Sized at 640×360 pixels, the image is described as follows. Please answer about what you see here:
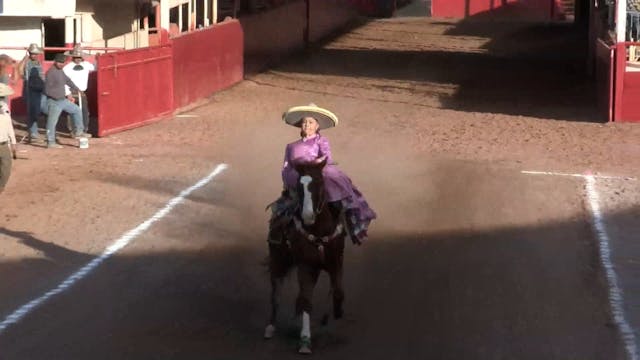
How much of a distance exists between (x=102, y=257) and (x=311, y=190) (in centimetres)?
445

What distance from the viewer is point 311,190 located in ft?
29.4

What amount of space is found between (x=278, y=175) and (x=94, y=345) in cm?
870

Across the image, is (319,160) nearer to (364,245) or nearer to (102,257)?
(364,245)

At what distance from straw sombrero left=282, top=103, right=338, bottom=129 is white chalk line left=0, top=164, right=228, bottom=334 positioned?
9.34 feet

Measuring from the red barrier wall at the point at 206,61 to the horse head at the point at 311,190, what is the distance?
56.6ft

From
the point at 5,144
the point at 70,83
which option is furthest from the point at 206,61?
the point at 5,144

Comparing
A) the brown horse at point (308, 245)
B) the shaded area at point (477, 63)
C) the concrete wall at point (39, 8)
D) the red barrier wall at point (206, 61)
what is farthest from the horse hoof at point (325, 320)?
the concrete wall at point (39, 8)

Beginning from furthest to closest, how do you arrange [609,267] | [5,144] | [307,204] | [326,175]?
[5,144] < [609,267] < [326,175] < [307,204]

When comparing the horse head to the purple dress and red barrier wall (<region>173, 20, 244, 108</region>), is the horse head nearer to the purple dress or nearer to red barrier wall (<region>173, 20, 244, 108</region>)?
the purple dress

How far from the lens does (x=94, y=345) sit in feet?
31.0

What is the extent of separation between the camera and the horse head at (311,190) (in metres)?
8.95

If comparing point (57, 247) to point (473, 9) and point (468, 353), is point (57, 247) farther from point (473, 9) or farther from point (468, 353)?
point (473, 9)

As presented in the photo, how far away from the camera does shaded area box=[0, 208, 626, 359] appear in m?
9.41

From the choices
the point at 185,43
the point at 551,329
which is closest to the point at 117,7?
the point at 185,43
